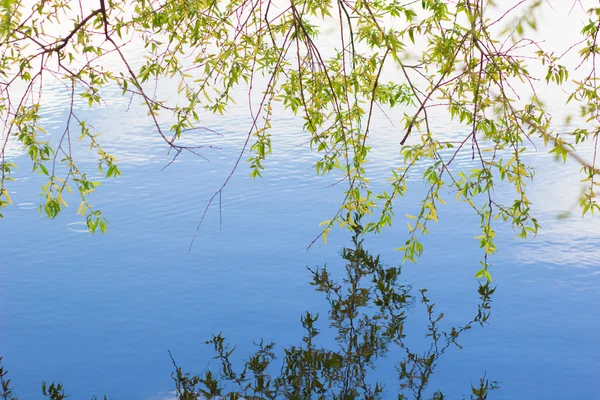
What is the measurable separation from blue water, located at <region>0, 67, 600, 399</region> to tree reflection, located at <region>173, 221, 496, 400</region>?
8 cm

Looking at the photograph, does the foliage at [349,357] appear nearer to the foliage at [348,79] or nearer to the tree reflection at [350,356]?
the tree reflection at [350,356]

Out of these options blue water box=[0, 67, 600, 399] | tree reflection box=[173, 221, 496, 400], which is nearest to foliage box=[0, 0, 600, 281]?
tree reflection box=[173, 221, 496, 400]

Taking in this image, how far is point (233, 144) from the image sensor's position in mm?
9680

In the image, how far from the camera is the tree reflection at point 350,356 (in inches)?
179

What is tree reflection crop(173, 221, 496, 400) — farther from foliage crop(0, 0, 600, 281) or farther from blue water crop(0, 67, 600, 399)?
foliage crop(0, 0, 600, 281)

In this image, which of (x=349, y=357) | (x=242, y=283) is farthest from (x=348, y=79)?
(x=242, y=283)

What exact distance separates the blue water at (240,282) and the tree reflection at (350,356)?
0.08m

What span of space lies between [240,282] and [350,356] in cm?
141

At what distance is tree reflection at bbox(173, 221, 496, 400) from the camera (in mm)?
4559

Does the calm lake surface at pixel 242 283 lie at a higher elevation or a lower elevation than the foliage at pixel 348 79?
lower

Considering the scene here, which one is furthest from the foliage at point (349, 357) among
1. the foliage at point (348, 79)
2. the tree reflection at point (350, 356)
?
the foliage at point (348, 79)

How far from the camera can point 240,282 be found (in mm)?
6039

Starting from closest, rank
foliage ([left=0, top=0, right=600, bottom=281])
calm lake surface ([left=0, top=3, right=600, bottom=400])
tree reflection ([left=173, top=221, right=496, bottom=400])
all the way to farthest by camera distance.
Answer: foliage ([left=0, top=0, right=600, bottom=281]) < tree reflection ([left=173, top=221, right=496, bottom=400]) < calm lake surface ([left=0, top=3, right=600, bottom=400])

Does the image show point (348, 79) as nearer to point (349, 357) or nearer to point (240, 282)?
point (349, 357)
